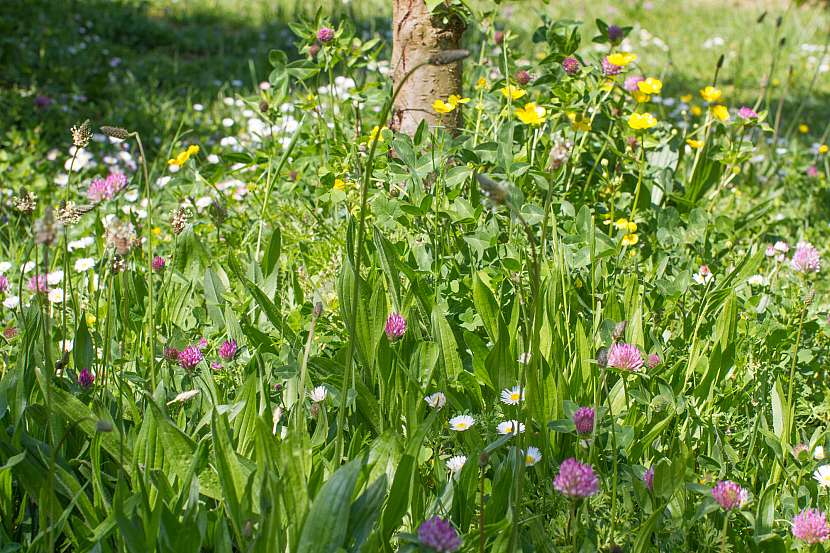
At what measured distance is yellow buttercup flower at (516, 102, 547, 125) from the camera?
2.32 meters

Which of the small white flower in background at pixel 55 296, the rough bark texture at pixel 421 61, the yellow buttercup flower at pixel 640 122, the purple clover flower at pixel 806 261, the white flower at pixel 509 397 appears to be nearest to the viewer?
the white flower at pixel 509 397

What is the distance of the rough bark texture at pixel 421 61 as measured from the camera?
8.53 feet

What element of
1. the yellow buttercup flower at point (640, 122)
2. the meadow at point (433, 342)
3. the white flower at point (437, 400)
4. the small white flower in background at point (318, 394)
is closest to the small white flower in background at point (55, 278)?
the meadow at point (433, 342)

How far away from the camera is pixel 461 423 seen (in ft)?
5.42

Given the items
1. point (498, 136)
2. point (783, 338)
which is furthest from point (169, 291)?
point (783, 338)

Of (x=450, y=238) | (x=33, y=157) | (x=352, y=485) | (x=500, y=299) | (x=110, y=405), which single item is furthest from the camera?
(x=33, y=157)

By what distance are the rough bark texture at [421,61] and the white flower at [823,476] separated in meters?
1.45

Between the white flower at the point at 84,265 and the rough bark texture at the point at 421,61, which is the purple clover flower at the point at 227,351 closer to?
the white flower at the point at 84,265

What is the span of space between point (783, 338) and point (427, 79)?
1.30m

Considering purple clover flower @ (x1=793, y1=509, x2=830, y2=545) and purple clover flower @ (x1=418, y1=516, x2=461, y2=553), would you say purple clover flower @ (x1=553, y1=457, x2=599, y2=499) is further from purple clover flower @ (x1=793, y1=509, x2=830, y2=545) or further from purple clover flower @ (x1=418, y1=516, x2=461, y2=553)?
purple clover flower @ (x1=793, y1=509, x2=830, y2=545)

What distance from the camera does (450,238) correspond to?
7.06ft

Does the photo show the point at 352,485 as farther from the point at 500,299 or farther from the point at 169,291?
the point at 169,291

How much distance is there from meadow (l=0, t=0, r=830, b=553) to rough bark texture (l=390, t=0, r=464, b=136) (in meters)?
0.11

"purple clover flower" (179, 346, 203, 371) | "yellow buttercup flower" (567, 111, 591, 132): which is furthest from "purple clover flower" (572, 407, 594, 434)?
"yellow buttercup flower" (567, 111, 591, 132)
